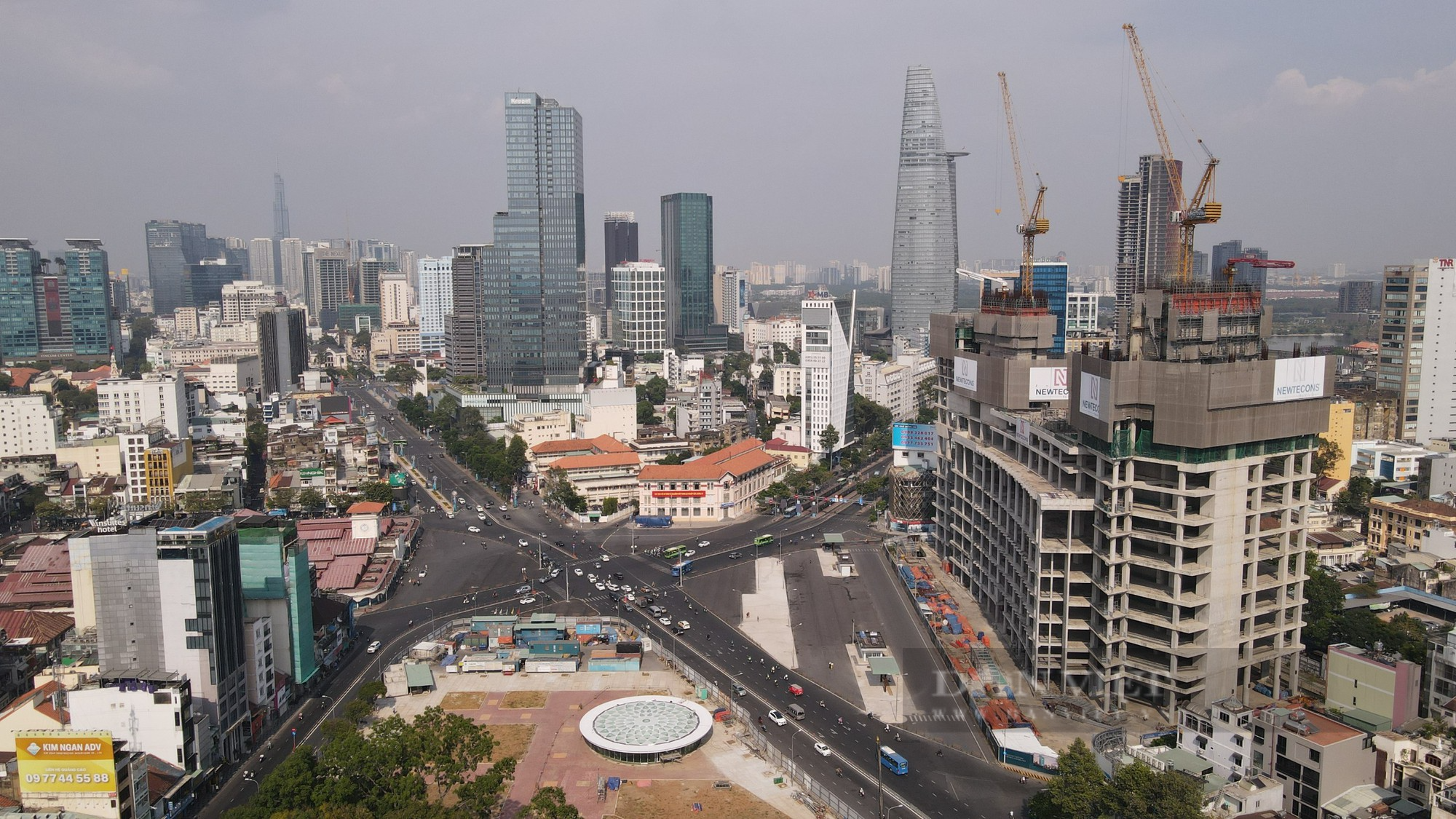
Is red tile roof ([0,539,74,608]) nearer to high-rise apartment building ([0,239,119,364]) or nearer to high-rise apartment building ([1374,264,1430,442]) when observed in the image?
high-rise apartment building ([1374,264,1430,442])

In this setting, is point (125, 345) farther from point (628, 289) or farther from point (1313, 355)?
point (1313, 355)

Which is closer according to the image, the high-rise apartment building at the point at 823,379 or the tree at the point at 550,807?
the tree at the point at 550,807

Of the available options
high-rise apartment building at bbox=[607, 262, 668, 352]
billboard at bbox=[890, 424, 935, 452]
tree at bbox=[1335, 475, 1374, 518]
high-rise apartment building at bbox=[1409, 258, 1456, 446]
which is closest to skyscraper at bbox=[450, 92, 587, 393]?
high-rise apartment building at bbox=[607, 262, 668, 352]

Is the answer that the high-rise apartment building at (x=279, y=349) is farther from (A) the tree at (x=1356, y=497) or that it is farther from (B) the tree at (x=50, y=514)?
(A) the tree at (x=1356, y=497)

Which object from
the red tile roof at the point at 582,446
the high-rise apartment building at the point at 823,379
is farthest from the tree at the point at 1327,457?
the red tile roof at the point at 582,446

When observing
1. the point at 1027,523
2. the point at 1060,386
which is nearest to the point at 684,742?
the point at 1027,523

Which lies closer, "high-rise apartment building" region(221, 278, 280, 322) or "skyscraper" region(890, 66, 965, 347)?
"skyscraper" region(890, 66, 965, 347)

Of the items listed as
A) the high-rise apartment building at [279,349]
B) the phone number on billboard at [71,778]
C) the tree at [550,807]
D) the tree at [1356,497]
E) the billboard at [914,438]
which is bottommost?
the tree at [550,807]
